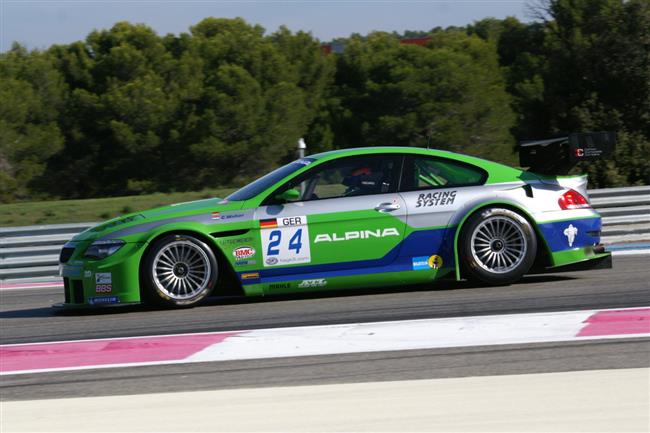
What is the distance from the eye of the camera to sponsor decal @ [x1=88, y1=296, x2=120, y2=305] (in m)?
7.74

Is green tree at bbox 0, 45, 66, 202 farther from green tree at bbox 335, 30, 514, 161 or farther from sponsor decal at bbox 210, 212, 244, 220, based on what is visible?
sponsor decal at bbox 210, 212, 244, 220

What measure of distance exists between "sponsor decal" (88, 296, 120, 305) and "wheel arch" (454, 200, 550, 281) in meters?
2.89

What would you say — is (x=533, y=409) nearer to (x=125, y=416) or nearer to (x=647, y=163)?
(x=125, y=416)

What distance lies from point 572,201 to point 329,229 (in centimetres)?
221

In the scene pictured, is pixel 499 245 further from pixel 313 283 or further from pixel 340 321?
pixel 340 321

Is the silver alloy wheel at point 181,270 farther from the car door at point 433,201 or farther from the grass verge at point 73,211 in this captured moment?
the grass verge at point 73,211

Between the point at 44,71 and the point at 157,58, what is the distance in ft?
17.0

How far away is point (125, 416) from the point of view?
4.60 meters

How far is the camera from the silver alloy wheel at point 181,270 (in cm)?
776

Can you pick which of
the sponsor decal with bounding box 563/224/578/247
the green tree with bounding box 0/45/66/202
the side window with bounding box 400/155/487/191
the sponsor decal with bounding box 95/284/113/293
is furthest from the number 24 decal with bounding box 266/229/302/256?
the green tree with bounding box 0/45/66/202

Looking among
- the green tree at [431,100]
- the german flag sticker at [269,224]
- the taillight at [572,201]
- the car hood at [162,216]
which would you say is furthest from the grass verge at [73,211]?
the green tree at [431,100]

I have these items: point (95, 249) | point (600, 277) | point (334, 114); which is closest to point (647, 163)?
point (600, 277)

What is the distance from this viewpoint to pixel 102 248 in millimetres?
7812

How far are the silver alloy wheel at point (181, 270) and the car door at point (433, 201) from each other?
1711mm
